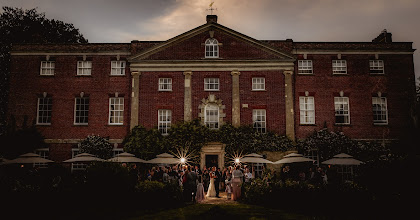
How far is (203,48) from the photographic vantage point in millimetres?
26641

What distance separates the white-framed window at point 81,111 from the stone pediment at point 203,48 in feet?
16.2

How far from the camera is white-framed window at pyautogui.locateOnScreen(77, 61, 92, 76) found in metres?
26.9

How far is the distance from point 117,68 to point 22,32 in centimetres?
1286

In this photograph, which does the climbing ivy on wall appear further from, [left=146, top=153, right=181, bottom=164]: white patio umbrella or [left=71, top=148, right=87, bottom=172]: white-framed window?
[left=71, top=148, right=87, bottom=172]: white-framed window

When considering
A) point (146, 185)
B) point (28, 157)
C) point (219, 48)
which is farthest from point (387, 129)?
point (28, 157)

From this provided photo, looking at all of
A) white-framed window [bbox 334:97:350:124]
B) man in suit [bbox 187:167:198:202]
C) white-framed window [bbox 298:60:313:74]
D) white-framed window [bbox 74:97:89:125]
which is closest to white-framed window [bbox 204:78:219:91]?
white-framed window [bbox 298:60:313:74]

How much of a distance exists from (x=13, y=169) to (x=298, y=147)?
Answer: 19304mm

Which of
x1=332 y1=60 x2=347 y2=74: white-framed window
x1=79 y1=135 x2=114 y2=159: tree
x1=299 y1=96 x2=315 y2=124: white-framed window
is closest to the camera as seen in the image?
x1=79 y1=135 x2=114 y2=159: tree

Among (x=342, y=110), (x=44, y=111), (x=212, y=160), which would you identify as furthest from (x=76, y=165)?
(x=342, y=110)

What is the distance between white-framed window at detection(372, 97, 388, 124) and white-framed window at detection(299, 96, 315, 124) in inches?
186

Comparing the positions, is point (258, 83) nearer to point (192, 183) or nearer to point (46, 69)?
point (192, 183)

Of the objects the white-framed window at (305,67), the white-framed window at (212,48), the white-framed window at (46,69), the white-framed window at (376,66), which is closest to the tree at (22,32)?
the white-framed window at (46,69)

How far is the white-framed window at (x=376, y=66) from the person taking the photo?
1048 inches

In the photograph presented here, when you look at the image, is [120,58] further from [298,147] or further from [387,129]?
[387,129]
